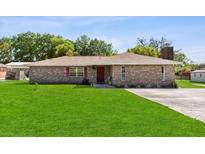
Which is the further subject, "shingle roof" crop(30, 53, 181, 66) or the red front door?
the red front door

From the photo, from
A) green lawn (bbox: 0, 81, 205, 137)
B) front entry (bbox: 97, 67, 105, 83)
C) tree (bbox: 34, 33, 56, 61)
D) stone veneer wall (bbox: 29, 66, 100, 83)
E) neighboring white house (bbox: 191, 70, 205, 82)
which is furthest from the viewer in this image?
tree (bbox: 34, 33, 56, 61)

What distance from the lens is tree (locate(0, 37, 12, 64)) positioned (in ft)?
223

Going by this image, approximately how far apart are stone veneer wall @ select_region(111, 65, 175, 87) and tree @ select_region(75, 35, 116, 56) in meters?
35.6

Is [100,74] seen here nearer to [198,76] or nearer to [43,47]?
[198,76]

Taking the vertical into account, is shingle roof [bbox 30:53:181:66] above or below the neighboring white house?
above

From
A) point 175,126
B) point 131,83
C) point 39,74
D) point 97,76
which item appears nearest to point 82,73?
point 97,76

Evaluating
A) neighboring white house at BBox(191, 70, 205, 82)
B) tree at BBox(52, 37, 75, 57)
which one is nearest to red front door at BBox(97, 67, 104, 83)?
neighboring white house at BBox(191, 70, 205, 82)

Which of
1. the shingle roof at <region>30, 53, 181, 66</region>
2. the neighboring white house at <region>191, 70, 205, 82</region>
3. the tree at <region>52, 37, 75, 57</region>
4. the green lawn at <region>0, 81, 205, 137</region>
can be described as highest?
the tree at <region>52, 37, 75, 57</region>

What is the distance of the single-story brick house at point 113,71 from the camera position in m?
29.0

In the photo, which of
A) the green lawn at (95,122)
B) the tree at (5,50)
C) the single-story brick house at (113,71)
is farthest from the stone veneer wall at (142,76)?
the tree at (5,50)

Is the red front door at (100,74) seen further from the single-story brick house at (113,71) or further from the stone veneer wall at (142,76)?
the stone veneer wall at (142,76)

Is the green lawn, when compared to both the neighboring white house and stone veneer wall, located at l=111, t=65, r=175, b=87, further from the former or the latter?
the neighboring white house

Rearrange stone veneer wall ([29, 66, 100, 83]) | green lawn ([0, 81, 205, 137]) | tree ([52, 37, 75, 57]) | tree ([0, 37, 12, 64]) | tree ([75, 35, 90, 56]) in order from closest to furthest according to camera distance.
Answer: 1. green lawn ([0, 81, 205, 137])
2. stone veneer wall ([29, 66, 100, 83])
3. tree ([52, 37, 75, 57])
4. tree ([75, 35, 90, 56])
5. tree ([0, 37, 12, 64])

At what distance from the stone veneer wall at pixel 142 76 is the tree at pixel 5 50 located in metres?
44.7
